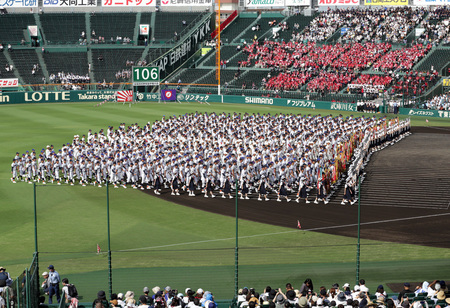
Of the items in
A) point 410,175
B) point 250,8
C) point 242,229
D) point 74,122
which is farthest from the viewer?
point 250,8

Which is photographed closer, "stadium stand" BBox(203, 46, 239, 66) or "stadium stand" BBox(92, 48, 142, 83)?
"stadium stand" BBox(92, 48, 142, 83)

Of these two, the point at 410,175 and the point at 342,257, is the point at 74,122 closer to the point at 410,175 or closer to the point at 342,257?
the point at 410,175

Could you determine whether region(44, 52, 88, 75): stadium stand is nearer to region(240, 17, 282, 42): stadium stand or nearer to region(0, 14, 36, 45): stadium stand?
region(0, 14, 36, 45): stadium stand

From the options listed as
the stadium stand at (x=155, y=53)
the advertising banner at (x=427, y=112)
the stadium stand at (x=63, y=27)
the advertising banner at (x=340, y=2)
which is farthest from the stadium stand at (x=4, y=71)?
the advertising banner at (x=427, y=112)

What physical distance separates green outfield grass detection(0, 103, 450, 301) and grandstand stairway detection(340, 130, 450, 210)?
221 inches

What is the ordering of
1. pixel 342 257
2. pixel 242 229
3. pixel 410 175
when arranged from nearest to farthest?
pixel 342 257 → pixel 242 229 → pixel 410 175

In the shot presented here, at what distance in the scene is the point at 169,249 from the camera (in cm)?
1822

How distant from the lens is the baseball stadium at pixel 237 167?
14.8 m

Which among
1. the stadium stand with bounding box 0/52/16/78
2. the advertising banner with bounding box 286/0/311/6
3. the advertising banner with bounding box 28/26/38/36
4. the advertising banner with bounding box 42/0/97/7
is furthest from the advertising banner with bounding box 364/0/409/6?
the stadium stand with bounding box 0/52/16/78

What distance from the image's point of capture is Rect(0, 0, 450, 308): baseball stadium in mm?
14844

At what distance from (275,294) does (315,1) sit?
231 ft

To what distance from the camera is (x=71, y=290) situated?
42.1 ft

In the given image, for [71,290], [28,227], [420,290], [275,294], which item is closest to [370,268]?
[420,290]

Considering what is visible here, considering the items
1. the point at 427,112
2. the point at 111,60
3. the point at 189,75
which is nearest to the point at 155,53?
the point at 111,60
